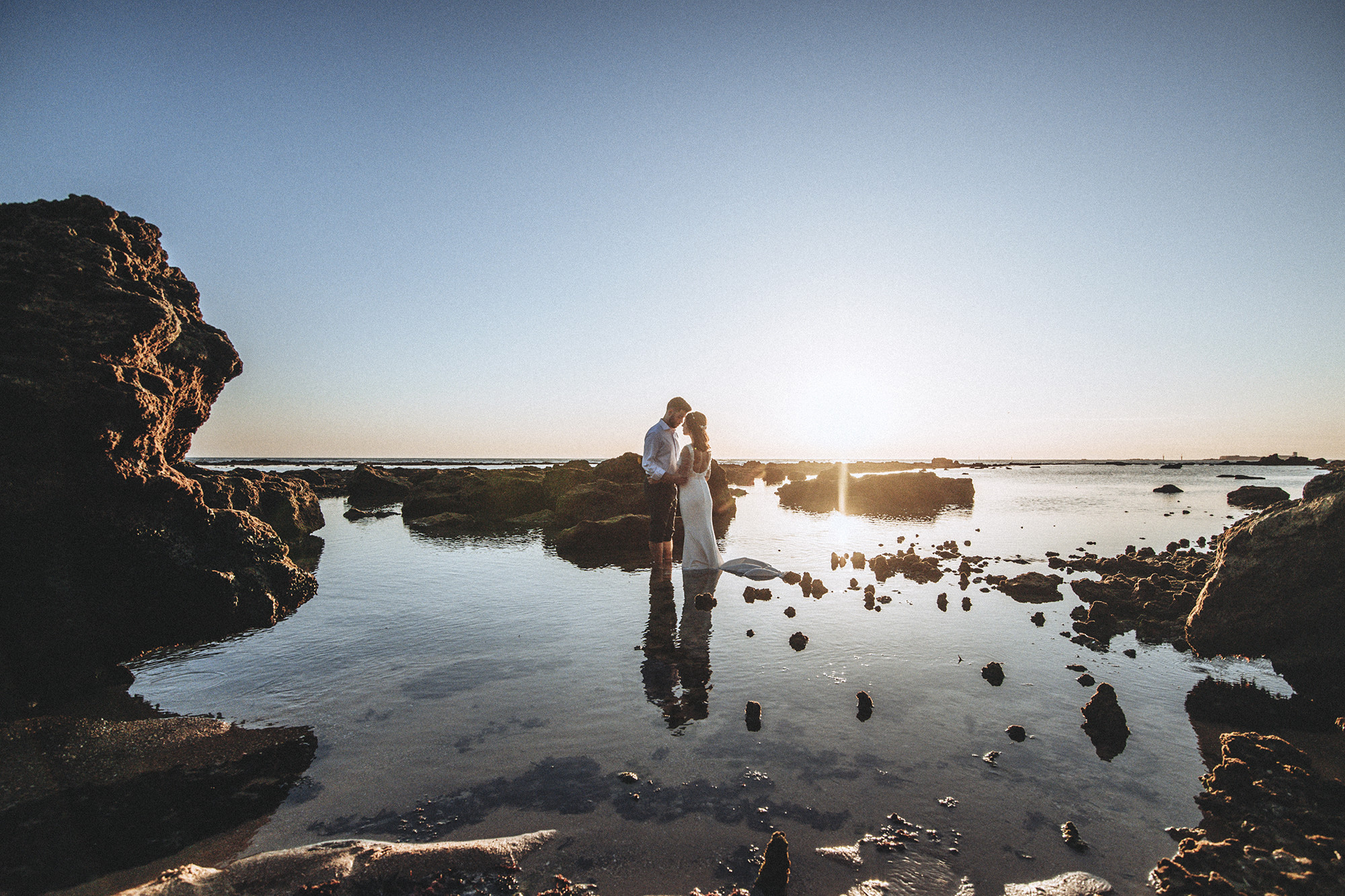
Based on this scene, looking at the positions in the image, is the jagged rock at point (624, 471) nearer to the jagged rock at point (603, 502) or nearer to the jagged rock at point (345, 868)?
the jagged rock at point (603, 502)

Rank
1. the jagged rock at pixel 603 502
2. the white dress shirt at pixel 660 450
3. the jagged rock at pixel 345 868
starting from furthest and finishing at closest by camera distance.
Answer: the jagged rock at pixel 603 502, the white dress shirt at pixel 660 450, the jagged rock at pixel 345 868

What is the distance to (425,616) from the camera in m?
8.46

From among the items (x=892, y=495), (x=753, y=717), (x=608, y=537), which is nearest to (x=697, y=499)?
(x=608, y=537)

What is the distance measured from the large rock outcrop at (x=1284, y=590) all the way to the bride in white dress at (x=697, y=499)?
7.38 m

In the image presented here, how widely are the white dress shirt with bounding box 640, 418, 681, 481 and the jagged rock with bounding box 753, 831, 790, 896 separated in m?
8.09

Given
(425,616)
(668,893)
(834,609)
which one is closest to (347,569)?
(425,616)

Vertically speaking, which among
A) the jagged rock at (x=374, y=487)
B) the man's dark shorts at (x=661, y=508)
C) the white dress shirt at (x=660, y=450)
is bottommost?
the jagged rock at (x=374, y=487)

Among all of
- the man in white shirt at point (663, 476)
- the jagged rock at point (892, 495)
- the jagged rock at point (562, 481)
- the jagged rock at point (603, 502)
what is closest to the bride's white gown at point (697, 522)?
the man in white shirt at point (663, 476)

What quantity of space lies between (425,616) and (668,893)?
6.82 meters

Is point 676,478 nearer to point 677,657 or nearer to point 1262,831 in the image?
point 677,657

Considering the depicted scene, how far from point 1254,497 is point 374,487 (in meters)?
51.4

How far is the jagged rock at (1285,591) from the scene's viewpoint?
5.61 metres

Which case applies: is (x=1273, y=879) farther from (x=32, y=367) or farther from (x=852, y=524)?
(x=852, y=524)

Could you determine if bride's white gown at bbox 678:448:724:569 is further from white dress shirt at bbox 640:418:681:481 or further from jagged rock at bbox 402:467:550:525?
jagged rock at bbox 402:467:550:525
